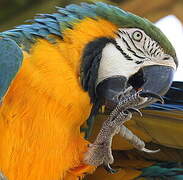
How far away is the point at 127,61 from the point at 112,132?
21 centimetres

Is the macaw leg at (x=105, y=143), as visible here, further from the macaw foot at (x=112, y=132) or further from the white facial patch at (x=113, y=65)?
the white facial patch at (x=113, y=65)

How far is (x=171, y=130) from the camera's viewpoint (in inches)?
64.0

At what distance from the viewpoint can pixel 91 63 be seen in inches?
57.1

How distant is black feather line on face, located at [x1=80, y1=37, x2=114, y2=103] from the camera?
1434 millimetres

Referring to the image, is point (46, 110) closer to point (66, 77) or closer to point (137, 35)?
point (66, 77)

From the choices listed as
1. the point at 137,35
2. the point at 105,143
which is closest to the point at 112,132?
the point at 105,143

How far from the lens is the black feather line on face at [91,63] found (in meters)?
1.43

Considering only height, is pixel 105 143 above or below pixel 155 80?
below

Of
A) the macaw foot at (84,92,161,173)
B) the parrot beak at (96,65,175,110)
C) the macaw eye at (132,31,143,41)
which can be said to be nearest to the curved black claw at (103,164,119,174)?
the macaw foot at (84,92,161,173)

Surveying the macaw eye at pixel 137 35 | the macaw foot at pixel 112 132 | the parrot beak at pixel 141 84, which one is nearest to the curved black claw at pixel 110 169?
the macaw foot at pixel 112 132

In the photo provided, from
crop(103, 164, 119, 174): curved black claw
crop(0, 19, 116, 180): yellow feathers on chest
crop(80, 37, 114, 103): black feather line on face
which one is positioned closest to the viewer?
crop(0, 19, 116, 180): yellow feathers on chest

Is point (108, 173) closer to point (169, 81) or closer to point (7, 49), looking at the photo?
point (169, 81)

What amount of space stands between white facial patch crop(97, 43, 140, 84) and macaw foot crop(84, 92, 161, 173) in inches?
2.9

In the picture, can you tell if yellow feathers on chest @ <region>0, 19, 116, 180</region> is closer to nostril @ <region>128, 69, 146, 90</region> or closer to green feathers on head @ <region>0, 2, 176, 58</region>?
green feathers on head @ <region>0, 2, 176, 58</region>
